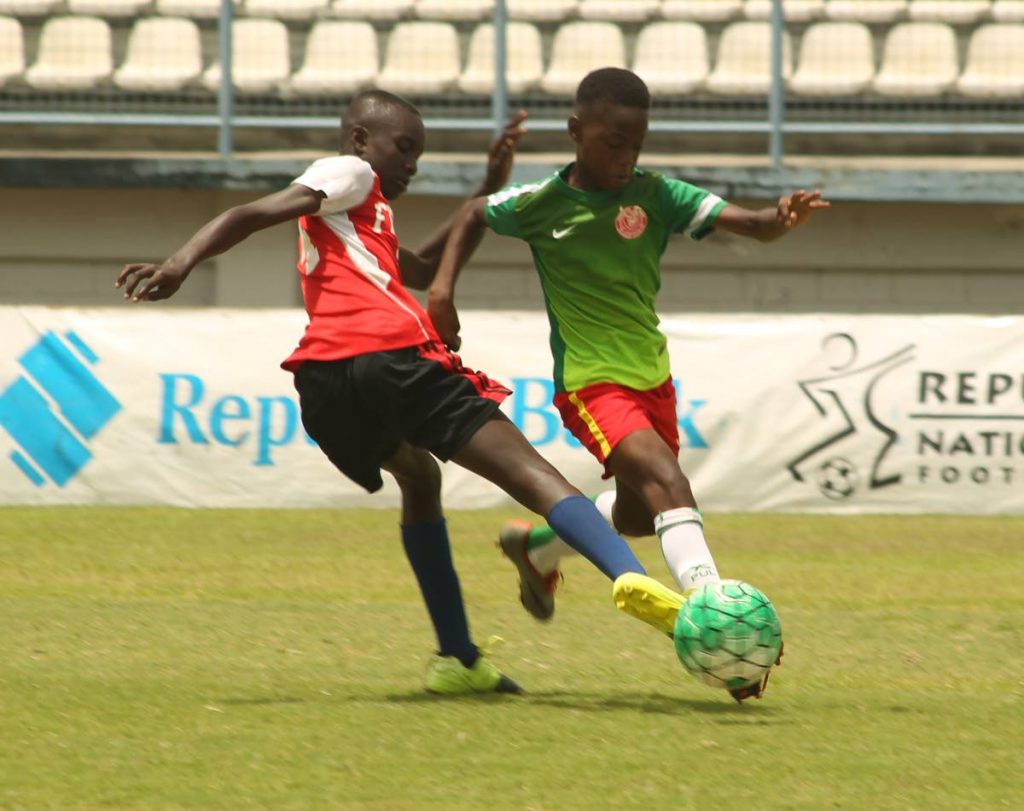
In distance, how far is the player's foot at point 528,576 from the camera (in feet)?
20.1

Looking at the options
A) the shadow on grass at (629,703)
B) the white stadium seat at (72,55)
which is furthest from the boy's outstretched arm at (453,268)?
the white stadium seat at (72,55)

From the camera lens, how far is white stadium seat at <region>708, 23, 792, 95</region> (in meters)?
16.0

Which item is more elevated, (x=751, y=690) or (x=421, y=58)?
(x=421, y=58)

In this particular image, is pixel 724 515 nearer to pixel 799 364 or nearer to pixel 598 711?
pixel 799 364

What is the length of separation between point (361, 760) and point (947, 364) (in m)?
8.43

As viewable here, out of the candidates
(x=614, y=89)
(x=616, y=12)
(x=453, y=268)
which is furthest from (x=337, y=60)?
(x=614, y=89)

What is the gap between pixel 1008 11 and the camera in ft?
53.7

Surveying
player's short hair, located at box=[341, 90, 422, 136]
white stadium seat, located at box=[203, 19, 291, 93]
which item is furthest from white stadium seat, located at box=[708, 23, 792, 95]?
player's short hair, located at box=[341, 90, 422, 136]

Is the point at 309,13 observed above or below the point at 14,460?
above

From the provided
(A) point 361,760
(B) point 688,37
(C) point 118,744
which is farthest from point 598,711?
(B) point 688,37

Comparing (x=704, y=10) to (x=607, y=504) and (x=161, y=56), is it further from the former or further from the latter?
(x=607, y=504)

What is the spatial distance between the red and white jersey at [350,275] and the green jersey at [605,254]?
2.01 ft

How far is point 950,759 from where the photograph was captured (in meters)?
4.52

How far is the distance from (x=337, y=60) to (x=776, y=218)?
11098 millimetres
